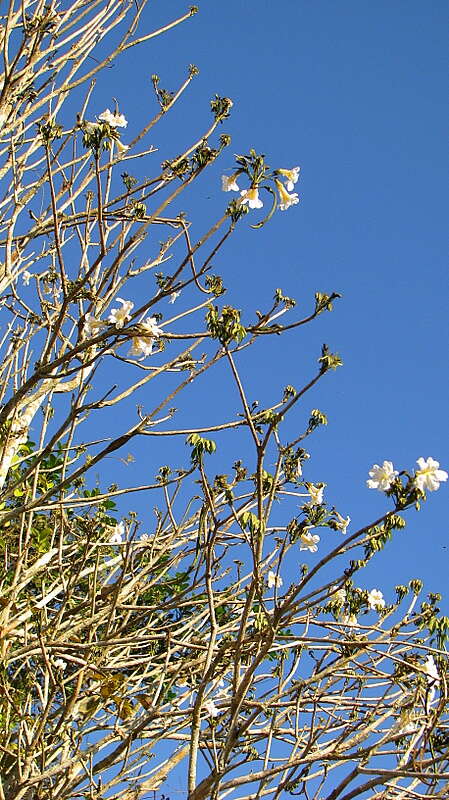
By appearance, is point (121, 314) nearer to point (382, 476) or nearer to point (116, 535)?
point (382, 476)

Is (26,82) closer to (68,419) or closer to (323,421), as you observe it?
(68,419)

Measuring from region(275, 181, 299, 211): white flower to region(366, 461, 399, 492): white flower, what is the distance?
1.22 metres

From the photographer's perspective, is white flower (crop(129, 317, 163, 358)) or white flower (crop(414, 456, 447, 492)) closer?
white flower (crop(414, 456, 447, 492))

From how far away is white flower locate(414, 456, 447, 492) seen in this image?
232 cm

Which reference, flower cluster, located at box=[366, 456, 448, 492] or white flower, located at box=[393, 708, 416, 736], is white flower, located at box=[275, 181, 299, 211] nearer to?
flower cluster, located at box=[366, 456, 448, 492]

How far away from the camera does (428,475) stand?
7.66 feet

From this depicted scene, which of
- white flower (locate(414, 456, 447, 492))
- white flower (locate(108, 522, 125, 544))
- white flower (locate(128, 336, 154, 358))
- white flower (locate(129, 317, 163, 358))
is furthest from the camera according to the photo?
white flower (locate(108, 522, 125, 544))

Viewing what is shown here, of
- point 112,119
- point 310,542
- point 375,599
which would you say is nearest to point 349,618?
point 375,599

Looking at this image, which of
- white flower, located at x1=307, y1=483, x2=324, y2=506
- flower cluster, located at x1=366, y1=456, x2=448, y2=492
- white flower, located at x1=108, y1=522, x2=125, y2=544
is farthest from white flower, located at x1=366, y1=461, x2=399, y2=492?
white flower, located at x1=108, y1=522, x2=125, y2=544

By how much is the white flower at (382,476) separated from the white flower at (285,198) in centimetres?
122

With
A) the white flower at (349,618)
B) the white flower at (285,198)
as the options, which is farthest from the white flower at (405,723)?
the white flower at (285,198)

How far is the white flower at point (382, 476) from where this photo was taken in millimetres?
2426

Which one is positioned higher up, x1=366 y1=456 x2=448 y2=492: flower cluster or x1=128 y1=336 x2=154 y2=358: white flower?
x1=128 y1=336 x2=154 y2=358: white flower

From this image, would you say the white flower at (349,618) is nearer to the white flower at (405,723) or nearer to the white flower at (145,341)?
the white flower at (405,723)
